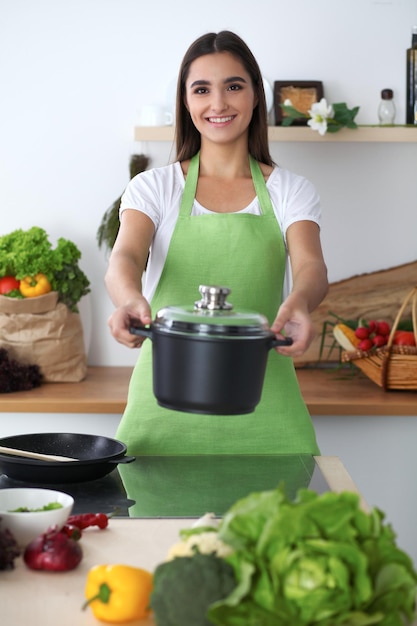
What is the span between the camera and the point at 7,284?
3.18 metres

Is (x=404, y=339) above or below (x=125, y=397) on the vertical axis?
above

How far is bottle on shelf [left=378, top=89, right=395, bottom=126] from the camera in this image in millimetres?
3354

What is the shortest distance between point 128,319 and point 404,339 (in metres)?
1.76

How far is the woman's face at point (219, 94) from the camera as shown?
6.78 feet

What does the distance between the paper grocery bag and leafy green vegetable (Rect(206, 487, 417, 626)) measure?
87.0 inches

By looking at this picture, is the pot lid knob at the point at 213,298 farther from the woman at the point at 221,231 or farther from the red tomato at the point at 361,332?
the red tomato at the point at 361,332

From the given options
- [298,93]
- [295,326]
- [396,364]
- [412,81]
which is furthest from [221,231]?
[412,81]

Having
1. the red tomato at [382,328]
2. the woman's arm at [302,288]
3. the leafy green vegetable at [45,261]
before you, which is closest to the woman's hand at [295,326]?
the woman's arm at [302,288]

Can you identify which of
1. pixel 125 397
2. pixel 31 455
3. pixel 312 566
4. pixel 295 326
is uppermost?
pixel 295 326

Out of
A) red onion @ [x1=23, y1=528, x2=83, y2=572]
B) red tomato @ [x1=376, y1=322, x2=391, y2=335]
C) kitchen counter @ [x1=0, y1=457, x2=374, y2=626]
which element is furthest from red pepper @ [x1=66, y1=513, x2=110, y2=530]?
red tomato @ [x1=376, y1=322, x2=391, y2=335]

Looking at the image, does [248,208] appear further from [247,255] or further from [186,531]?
[186,531]

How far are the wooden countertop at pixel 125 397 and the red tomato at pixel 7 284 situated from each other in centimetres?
34

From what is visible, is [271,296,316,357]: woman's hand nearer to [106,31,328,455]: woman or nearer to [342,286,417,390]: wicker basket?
[106,31,328,455]: woman

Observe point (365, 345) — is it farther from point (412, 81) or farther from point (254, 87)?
point (254, 87)
